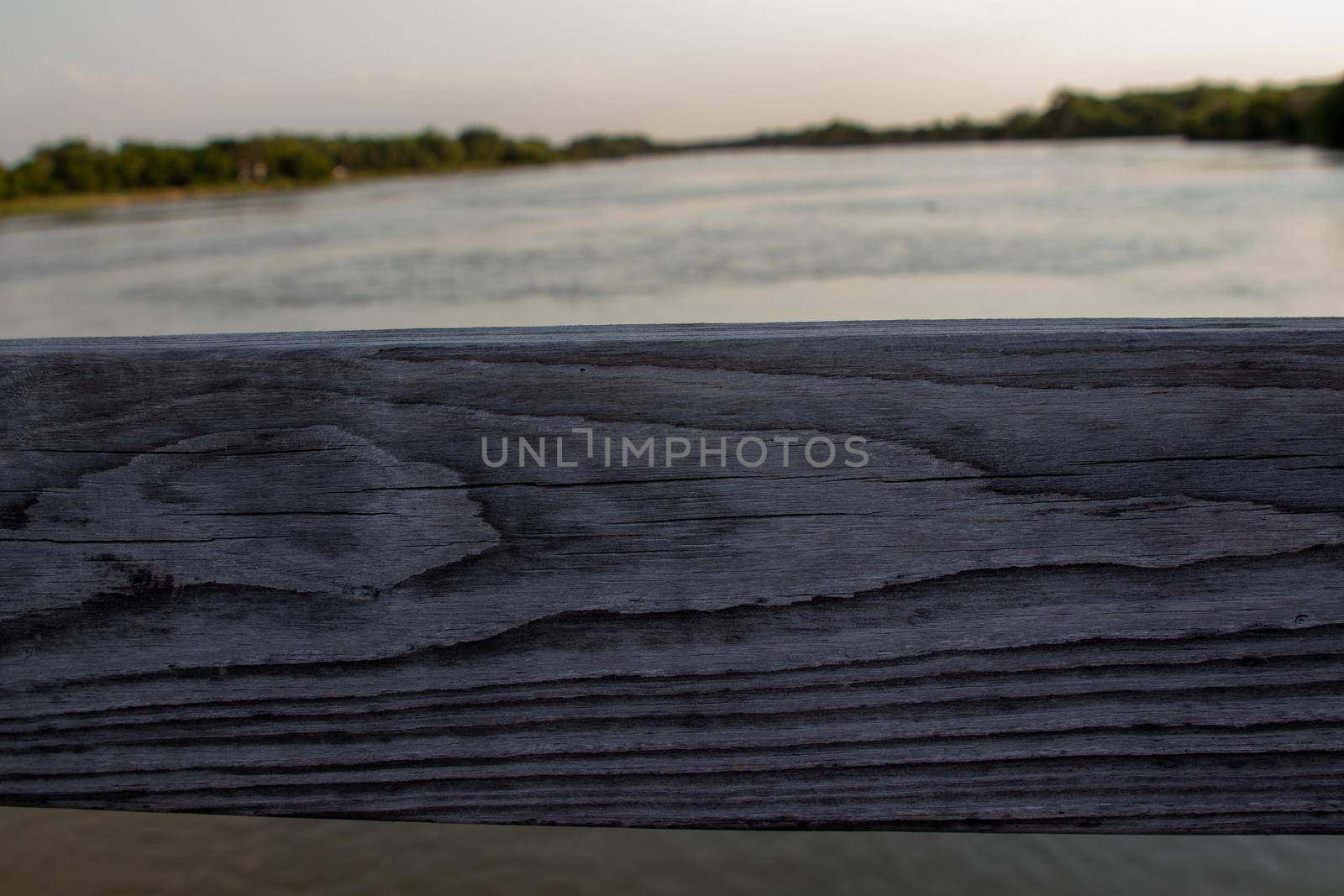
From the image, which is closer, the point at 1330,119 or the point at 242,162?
the point at 1330,119

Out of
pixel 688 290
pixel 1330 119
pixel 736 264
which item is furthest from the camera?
pixel 1330 119

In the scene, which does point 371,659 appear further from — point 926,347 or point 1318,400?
point 1318,400

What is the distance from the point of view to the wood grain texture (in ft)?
2.44

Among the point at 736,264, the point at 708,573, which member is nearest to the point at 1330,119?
the point at 736,264

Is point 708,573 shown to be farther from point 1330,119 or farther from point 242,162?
point 242,162

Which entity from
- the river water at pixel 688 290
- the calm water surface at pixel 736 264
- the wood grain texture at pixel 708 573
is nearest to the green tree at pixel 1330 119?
the river water at pixel 688 290

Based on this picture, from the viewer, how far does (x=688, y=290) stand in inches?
315

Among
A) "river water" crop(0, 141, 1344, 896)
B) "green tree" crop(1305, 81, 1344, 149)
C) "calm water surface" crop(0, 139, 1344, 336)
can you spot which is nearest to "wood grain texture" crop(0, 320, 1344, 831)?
"river water" crop(0, 141, 1344, 896)

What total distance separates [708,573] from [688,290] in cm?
735

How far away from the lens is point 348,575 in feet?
A: 2.58

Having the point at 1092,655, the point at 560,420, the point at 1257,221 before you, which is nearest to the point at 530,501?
the point at 560,420

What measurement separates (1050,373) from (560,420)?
35cm

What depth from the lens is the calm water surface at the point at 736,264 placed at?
707 centimetres

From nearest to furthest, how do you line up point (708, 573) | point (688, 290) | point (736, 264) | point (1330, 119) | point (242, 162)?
point (708, 573) → point (688, 290) → point (736, 264) → point (1330, 119) → point (242, 162)
